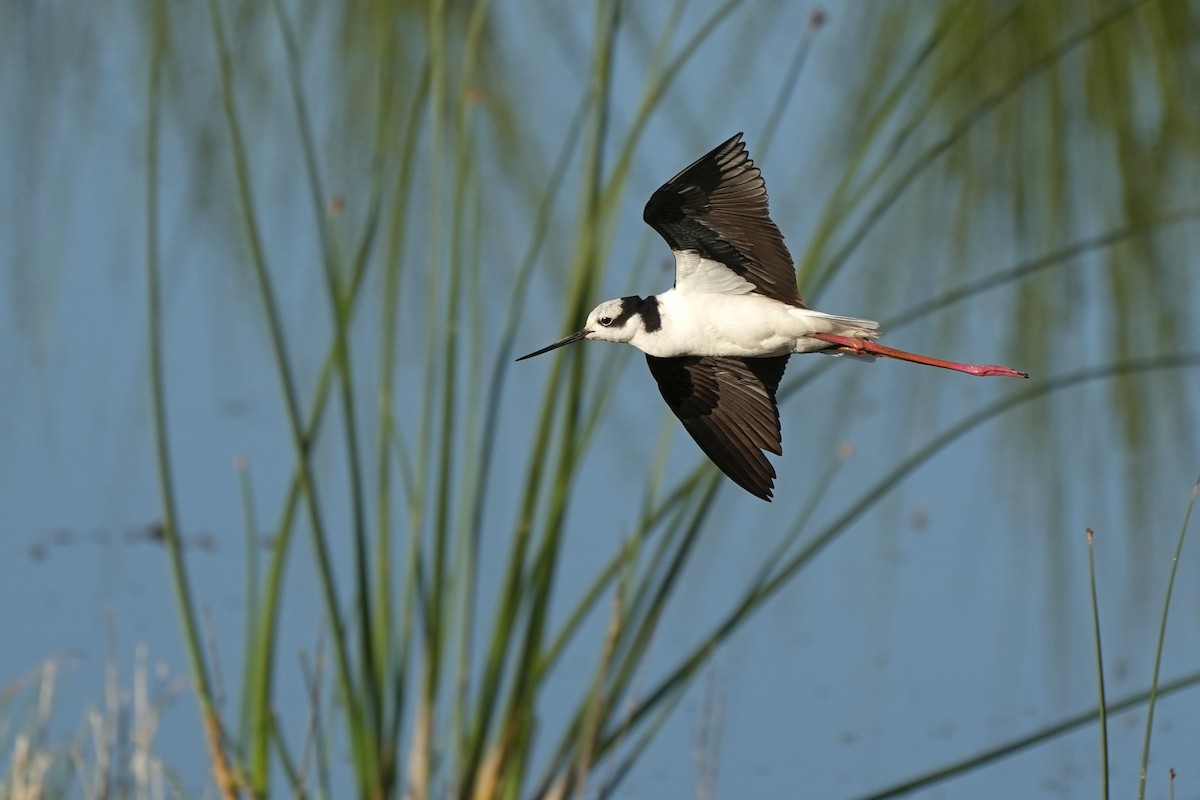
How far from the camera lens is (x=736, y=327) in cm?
104

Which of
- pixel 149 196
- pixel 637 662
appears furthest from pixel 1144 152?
pixel 149 196

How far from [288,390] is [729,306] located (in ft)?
2.38

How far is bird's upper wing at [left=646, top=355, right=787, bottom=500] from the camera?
46.8 inches

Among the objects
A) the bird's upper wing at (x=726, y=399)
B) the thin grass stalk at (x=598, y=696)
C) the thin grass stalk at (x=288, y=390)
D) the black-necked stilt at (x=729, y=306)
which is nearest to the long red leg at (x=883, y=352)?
the black-necked stilt at (x=729, y=306)

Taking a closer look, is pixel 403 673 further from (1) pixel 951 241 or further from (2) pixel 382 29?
(1) pixel 951 241

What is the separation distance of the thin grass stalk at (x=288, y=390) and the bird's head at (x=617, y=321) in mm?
599

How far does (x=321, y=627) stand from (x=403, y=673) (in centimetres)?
16

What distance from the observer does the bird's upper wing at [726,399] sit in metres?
1.19

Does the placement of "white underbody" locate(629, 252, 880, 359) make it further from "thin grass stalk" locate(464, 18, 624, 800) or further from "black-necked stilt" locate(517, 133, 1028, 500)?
"thin grass stalk" locate(464, 18, 624, 800)

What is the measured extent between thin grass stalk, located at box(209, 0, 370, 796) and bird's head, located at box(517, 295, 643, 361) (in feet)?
1.97

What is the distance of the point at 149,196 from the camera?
67.3 inches

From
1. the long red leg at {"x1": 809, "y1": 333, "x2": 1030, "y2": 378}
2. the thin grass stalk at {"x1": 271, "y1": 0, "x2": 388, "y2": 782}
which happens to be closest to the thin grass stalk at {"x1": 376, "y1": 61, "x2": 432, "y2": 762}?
the thin grass stalk at {"x1": 271, "y1": 0, "x2": 388, "y2": 782}

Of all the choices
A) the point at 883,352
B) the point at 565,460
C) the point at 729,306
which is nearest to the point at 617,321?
the point at 729,306

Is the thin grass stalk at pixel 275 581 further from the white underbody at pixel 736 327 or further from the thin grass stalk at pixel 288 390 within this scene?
the white underbody at pixel 736 327
